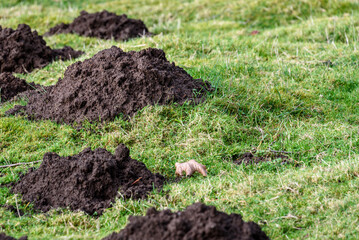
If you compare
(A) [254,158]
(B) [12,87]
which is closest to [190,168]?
(A) [254,158]

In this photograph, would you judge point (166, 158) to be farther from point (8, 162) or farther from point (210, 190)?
point (8, 162)

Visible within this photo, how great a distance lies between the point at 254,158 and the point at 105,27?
5.81 m

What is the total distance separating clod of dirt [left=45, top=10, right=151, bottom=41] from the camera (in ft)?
30.8

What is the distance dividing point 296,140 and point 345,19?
5.37 meters

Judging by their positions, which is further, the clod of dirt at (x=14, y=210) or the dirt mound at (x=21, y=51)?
the dirt mound at (x=21, y=51)

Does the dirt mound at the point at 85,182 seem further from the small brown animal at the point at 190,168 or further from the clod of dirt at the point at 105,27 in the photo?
the clod of dirt at the point at 105,27

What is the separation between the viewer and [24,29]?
788 cm

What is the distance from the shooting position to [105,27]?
31.6 feet

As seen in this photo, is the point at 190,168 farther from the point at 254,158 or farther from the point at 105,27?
the point at 105,27

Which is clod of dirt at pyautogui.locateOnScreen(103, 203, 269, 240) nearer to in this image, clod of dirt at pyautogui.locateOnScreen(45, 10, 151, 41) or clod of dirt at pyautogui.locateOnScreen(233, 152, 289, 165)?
clod of dirt at pyautogui.locateOnScreen(233, 152, 289, 165)

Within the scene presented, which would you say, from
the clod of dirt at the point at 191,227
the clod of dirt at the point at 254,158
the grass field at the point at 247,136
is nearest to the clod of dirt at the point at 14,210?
the grass field at the point at 247,136

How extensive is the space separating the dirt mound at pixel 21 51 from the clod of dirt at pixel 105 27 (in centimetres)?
163

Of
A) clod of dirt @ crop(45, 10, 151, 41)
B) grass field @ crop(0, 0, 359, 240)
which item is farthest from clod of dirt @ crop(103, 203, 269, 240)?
clod of dirt @ crop(45, 10, 151, 41)

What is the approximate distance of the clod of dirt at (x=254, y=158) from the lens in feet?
16.1
